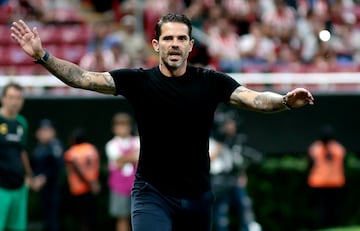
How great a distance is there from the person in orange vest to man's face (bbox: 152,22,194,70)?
870 centimetres

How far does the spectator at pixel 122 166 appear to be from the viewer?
14766 mm

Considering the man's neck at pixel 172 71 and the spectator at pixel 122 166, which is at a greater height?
the man's neck at pixel 172 71

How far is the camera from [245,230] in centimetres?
1512

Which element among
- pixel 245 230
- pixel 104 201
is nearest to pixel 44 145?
pixel 104 201

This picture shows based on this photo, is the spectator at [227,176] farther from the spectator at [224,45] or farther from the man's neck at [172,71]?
the man's neck at [172,71]

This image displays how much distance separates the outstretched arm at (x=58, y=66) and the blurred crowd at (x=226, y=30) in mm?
9856

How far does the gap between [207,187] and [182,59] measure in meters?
0.89

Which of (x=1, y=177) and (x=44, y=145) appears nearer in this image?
(x=1, y=177)

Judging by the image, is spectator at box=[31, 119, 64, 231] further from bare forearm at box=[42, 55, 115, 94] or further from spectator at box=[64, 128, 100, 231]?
bare forearm at box=[42, 55, 115, 94]

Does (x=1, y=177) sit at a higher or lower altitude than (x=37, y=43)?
lower

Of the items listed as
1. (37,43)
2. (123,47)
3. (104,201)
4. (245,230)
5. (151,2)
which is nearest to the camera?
(37,43)

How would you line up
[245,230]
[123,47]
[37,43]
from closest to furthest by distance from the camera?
[37,43]
[245,230]
[123,47]

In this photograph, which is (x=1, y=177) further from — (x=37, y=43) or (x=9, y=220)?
(x=37, y=43)

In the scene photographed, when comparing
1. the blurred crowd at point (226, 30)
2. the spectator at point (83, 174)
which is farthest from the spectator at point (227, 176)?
the blurred crowd at point (226, 30)
